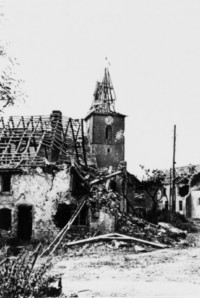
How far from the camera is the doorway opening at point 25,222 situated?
22.8 meters

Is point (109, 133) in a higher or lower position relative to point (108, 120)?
lower

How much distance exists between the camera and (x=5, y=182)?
23.2m

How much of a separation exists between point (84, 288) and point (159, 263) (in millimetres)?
5623

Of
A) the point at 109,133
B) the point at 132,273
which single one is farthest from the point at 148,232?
the point at 109,133

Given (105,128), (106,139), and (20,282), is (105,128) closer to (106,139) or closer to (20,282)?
(106,139)

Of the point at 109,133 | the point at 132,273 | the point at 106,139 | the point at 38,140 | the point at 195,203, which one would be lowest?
the point at 132,273

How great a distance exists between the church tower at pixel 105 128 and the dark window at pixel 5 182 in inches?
970

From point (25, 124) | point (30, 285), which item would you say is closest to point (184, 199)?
point (25, 124)

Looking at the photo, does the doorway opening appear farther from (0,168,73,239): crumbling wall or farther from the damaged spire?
the damaged spire

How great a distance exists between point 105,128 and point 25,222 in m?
A: 26.9

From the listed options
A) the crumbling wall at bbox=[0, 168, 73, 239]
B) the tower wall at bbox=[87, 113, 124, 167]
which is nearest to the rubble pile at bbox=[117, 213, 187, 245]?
the crumbling wall at bbox=[0, 168, 73, 239]

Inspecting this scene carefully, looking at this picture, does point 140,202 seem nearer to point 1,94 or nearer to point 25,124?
point 25,124

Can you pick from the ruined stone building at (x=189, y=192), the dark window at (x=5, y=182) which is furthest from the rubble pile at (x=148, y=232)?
the ruined stone building at (x=189, y=192)

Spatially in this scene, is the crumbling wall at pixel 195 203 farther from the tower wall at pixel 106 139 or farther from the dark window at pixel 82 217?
the dark window at pixel 82 217
